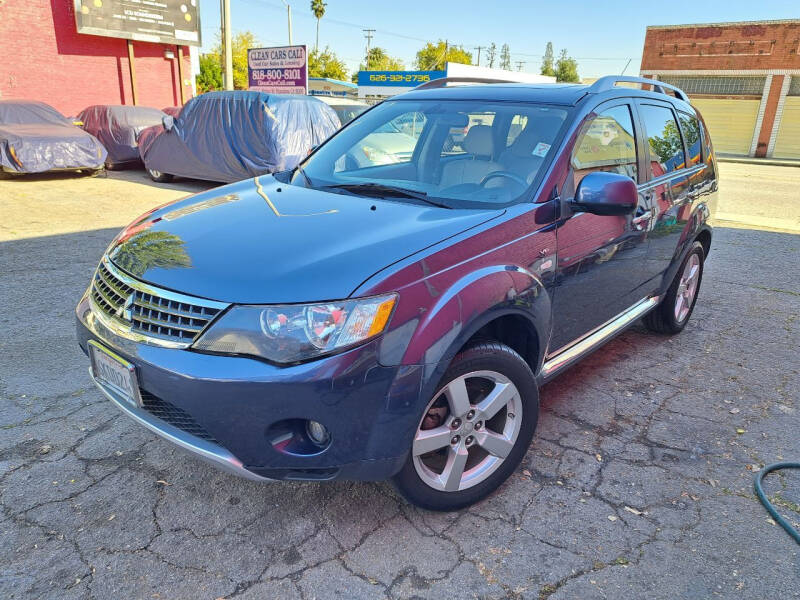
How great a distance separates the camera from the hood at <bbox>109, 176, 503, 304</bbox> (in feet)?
6.53

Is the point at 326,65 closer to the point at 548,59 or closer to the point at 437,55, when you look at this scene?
the point at 437,55

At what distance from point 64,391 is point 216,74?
1352 inches

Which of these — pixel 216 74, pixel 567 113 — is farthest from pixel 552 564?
pixel 216 74

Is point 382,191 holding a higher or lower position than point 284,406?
higher

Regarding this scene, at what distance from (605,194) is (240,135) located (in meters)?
8.98

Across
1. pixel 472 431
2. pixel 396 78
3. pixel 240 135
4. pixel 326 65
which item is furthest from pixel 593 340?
pixel 326 65

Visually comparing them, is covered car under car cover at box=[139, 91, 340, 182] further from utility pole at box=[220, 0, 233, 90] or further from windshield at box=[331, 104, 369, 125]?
utility pole at box=[220, 0, 233, 90]

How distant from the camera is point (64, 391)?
335cm

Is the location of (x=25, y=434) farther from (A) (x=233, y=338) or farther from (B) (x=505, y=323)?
(B) (x=505, y=323)

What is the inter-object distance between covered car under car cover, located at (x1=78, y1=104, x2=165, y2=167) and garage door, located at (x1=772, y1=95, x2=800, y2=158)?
28772mm

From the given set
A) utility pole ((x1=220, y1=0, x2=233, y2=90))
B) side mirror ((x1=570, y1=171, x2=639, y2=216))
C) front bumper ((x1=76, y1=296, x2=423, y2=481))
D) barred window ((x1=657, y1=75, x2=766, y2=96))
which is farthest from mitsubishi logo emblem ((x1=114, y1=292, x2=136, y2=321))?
barred window ((x1=657, y1=75, x2=766, y2=96))

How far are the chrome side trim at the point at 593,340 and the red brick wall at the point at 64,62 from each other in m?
17.9

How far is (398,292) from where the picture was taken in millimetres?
1981

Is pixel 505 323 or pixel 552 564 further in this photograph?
pixel 505 323
